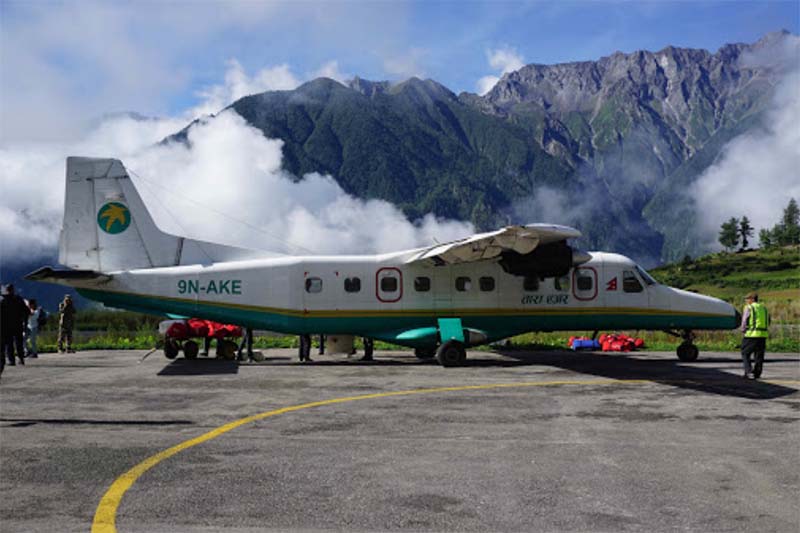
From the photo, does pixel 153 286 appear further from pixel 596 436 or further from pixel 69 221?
pixel 596 436

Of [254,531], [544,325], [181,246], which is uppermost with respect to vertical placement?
[181,246]

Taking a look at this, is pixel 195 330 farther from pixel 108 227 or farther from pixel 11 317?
pixel 11 317

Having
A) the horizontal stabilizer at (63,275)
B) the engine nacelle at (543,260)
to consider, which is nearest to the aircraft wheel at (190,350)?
the horizontal stabilizer at (63,275)

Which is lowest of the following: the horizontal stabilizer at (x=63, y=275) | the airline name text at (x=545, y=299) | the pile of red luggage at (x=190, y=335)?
the pile of red luggage at (x=190, y=335)

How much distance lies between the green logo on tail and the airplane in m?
0.03

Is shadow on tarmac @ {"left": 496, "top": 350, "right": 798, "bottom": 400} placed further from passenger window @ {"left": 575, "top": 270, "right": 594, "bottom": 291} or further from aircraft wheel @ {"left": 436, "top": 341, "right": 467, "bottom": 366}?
passenger window @ {"left": 575, "top": 270, "right": 594, "bottom": 291}

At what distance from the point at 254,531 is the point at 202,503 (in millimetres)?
929

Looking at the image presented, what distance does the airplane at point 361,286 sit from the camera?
19234 mm

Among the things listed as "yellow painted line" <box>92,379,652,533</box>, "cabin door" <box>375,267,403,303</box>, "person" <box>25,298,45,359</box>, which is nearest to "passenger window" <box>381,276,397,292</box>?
"cabin door" <box>375,267,403,303</box>

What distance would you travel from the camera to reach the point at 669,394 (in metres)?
13.1

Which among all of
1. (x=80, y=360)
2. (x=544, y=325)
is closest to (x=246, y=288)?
(x=80, y=360)

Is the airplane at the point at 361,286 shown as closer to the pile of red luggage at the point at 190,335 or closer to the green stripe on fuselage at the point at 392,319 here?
the green stripe on fuselage at the point at 392,319

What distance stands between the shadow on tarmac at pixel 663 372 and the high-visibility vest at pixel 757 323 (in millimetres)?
1092

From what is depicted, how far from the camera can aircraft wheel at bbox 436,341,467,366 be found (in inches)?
749
